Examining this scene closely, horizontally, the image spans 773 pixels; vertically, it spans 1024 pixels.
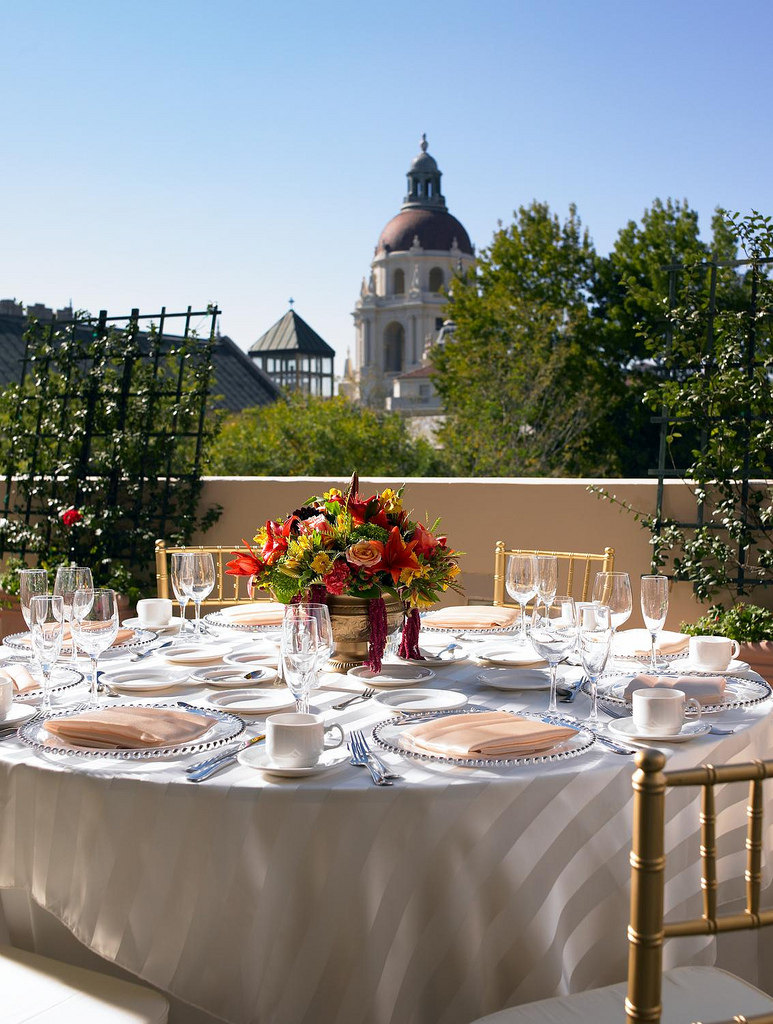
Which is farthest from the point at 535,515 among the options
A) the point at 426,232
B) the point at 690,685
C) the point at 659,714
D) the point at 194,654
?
the point at 426,232

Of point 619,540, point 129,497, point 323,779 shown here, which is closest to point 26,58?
point 129,497

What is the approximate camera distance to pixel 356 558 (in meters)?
2.19

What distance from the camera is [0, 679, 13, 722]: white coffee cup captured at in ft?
6.16

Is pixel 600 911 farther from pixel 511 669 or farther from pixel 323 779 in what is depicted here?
pixel 511 669

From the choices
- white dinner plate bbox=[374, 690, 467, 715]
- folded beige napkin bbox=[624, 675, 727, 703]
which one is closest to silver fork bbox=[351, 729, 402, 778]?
white dinner plate bbox=[374, 690, 467, 715]

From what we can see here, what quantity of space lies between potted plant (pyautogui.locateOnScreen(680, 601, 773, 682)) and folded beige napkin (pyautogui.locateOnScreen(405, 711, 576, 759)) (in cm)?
237

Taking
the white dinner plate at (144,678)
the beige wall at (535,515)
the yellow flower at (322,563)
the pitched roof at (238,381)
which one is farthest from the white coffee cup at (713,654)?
the pitched roof at (238,381)

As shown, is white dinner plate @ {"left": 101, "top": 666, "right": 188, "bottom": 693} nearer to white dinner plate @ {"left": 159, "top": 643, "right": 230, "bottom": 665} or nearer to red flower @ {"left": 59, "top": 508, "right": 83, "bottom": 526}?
white dinner plate @ {"left": 159, "top": 643, "right": 230, "bottom": 665}

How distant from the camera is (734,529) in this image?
4.41m

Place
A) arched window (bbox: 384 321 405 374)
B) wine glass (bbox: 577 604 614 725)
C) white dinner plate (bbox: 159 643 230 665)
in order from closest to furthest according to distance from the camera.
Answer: wine glass (bbox: 577 604 614 725) → white dinner plate (bbox: 159 643 230 665) → arched window (bbox: 384 321 405 374)

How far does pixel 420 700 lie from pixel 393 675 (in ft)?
0.74

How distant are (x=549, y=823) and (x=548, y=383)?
2091 centimetres

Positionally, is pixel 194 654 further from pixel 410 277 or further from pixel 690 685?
pixel 410 277

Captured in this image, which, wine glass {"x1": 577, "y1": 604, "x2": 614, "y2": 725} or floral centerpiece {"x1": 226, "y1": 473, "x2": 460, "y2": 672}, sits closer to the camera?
wine glass {"x1": 577, "y1": 604, "x2": 614, "y2": 725}
